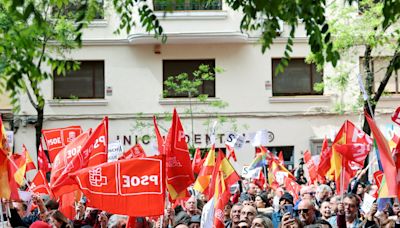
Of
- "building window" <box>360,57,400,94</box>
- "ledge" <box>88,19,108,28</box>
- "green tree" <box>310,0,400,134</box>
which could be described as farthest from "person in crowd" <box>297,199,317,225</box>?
"ledge" <box>88,19,108,28</box>

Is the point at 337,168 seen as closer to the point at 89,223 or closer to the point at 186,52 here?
the point at 89,223

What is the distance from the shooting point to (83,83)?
3009 cm

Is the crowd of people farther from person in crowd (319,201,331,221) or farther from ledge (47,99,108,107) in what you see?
ledge (47,99,108,107)

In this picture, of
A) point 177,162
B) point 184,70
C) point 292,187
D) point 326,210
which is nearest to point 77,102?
point 184,70

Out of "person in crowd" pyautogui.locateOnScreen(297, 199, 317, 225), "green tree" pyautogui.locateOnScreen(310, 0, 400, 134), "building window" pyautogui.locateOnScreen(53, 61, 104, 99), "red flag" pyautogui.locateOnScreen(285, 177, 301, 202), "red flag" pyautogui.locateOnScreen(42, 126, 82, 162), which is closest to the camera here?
"person in crowd" pyautogui.locateOnScreen(297, 199, 317, 225)

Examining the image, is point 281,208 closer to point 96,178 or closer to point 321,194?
point 321,194

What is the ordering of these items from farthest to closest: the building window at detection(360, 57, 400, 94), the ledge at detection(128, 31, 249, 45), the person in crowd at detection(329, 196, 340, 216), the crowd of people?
the ledge at detection(128, 31, 249, 45) → the building window at detection(360, 57, 400, 94) → the person in crowd at detection(329, 196, 340, 216) → the crowd of people

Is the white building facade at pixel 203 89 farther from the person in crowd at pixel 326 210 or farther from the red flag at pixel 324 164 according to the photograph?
the person in crowd at pixel 326 210

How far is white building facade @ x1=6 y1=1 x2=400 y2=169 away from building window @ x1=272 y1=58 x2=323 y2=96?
0.03 metres

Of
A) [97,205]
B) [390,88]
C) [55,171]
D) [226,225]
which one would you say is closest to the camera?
[97,205]

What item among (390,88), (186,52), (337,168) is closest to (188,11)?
(186,52)

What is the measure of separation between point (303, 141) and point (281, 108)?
1271mm

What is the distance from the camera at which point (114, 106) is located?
30312mm

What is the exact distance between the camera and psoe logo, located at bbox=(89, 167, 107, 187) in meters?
10.3
